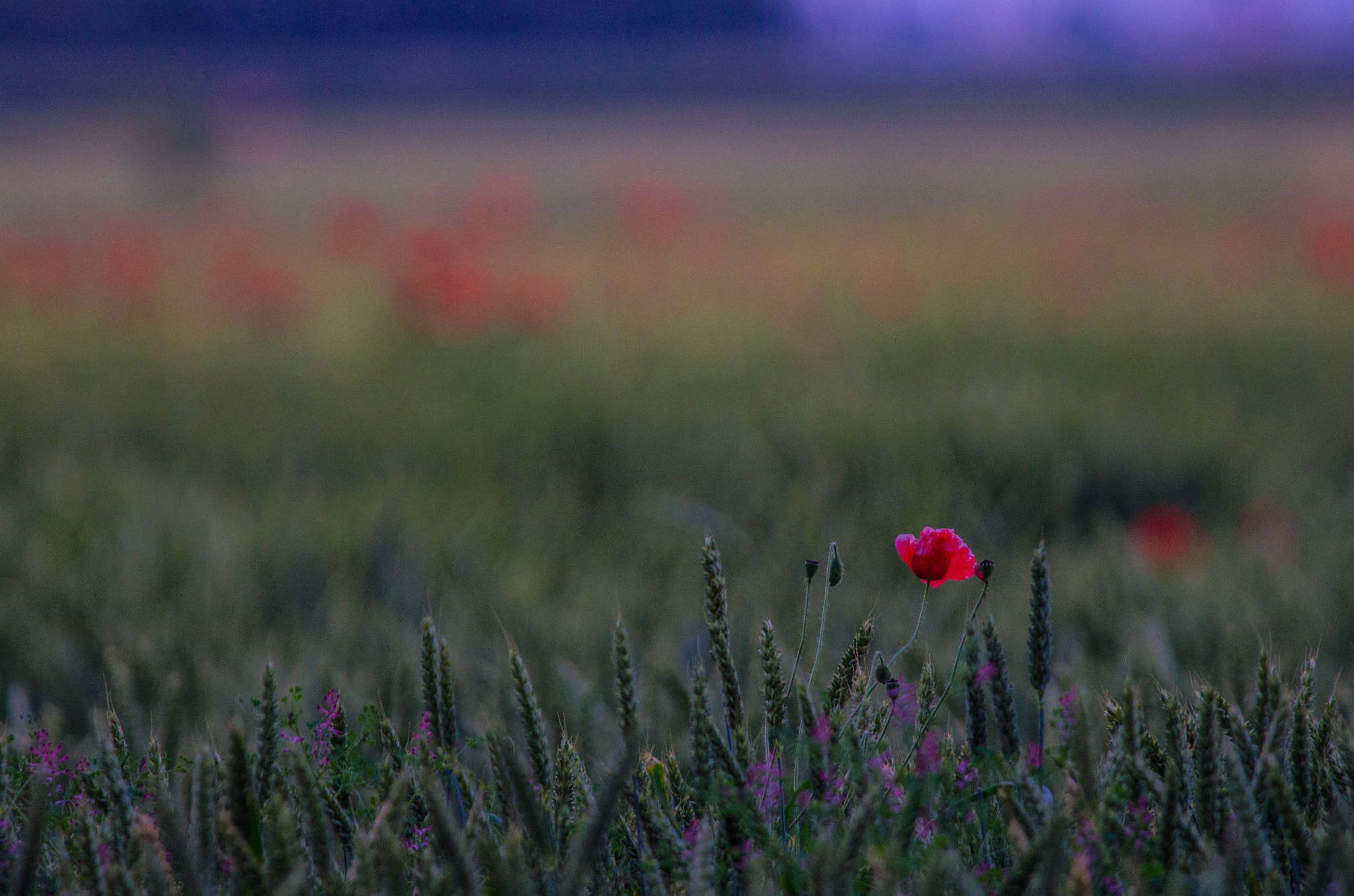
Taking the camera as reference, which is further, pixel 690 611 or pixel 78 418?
pixel 78 418

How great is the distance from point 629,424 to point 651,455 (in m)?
0.17

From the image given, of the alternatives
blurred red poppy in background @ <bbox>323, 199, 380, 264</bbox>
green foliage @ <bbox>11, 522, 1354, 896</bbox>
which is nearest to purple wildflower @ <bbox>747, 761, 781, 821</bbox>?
green foliage @ <bbox>11, 522, 1354, 896</bbox>

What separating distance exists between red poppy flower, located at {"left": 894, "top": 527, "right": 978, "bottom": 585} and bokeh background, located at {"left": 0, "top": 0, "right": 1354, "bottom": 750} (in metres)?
0.07

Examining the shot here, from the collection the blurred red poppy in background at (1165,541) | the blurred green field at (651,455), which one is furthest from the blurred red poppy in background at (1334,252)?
the blurred red poppy in background at (1165,541)

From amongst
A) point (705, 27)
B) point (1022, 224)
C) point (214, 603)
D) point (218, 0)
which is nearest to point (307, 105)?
point (218, 0)

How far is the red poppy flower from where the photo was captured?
92 centimetres

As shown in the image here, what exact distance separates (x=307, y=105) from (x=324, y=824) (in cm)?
1252

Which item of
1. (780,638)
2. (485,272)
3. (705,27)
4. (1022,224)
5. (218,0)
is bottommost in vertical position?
(780,638)

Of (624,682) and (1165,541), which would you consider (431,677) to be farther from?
(1165,541)

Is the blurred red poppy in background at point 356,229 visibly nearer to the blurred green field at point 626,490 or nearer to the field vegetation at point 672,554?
the field vegetation at point 672,554

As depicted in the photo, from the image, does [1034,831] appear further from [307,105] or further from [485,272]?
[307,105]

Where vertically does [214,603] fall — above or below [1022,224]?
below

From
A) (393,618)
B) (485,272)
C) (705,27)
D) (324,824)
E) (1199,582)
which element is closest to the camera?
(324,824)

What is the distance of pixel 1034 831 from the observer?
860mm
